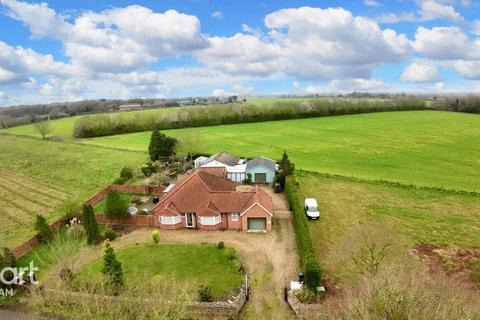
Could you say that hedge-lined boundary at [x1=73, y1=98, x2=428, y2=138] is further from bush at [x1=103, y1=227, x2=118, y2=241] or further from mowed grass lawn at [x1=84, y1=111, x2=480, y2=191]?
bush at [x1=103, y1=227, x2=118, y2=241]

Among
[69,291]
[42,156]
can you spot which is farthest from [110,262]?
[42,156]

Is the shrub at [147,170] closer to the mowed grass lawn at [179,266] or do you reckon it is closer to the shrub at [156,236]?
the shrub at [156,236]

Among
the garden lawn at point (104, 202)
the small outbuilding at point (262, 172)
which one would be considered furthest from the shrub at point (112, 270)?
the small outbuilding at point (262, 172)

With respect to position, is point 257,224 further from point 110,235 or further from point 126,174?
point 126,174

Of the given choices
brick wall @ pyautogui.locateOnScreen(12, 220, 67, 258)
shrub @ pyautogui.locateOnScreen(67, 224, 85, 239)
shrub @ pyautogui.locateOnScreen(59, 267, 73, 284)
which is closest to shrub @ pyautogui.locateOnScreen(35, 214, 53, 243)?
brick wall @ pyautogui.locateOnScreen(12, 220, 67, 258)

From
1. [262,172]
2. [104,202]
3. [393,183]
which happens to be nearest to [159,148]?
[104,202]

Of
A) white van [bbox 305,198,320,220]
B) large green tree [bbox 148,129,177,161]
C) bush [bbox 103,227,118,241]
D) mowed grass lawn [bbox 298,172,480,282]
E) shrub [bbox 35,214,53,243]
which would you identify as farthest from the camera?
large green tree [bbox 148,129,177,161]

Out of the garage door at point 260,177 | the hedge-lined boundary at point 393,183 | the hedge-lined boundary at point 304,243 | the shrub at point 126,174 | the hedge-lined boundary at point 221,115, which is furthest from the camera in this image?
the hedge-lined boundary at point 221,115
